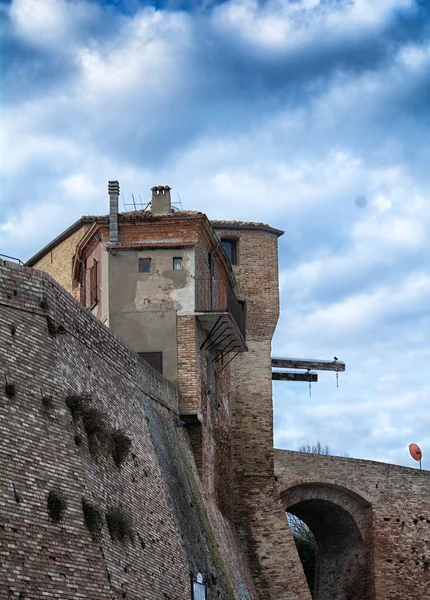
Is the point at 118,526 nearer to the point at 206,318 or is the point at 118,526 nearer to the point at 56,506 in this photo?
the point at 56,506

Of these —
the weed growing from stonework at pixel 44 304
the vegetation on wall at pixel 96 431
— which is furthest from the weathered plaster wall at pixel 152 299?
the weed growing from stonework at pixel 44 304

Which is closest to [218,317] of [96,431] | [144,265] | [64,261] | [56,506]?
[144,265]

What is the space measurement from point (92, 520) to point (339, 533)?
75.6ft

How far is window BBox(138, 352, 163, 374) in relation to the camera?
86.5ft

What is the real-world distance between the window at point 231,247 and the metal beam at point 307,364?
4.08 m

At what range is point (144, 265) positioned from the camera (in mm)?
27219

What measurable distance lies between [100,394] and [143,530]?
252cm

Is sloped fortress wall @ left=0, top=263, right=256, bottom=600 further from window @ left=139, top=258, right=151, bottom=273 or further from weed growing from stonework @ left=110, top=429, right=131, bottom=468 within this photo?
window @ left=139, top=258, right=151, bottom=273

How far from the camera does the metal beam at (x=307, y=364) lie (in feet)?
126

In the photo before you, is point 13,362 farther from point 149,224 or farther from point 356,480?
point 356,480

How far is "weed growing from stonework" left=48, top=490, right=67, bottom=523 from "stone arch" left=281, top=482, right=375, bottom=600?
68.1 ft

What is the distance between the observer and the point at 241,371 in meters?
35.2

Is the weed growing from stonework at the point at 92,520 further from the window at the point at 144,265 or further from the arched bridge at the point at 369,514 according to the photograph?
the arched bridge at the point at 369,514

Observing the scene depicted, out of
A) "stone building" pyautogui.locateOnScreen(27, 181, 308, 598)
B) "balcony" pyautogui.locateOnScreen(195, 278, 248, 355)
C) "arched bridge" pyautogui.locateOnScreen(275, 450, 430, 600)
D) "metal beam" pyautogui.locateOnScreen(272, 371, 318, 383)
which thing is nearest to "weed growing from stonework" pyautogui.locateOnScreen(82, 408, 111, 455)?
"stone building" pyautogui.locateOnScreen(27, 181, 308, 598)
